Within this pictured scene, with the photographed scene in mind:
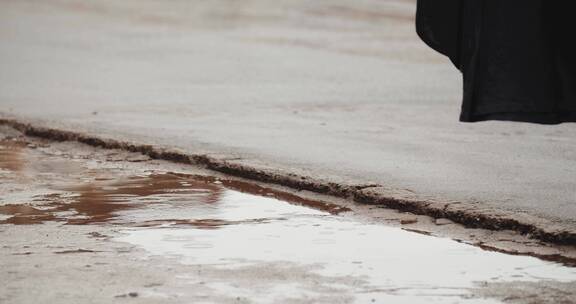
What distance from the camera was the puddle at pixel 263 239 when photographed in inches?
180

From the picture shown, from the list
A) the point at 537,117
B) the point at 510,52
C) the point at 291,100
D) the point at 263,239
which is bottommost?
the point at 263,239

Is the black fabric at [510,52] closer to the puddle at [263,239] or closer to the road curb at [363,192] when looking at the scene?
the puddle at [263,239]

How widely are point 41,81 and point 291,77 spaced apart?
2.53m

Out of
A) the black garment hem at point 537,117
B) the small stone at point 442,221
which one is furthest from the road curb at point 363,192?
the black garment hem at point 537,117

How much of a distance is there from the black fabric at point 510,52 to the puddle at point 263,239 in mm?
655

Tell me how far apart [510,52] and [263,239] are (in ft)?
4.70

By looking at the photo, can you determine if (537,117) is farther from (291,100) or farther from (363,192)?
(291,100)

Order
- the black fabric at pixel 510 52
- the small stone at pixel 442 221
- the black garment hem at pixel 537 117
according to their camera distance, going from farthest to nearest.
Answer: the small stone at pixel 442 221 < the black garment hem at pixel 537 117 < the black fabric at pixel 510 52

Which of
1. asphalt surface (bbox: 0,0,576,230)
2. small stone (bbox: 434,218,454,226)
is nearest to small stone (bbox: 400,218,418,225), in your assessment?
small stone (bbox: 434,218,454,226)

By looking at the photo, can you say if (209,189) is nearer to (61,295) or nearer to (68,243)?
(68,243)

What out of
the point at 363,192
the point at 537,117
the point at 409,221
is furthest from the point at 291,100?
the point at 537,117

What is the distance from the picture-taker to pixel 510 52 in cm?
458

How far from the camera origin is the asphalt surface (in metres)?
7.12

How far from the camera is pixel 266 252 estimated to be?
5094mm
